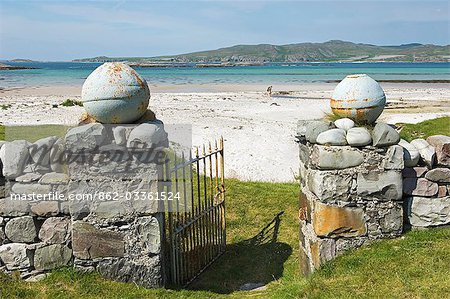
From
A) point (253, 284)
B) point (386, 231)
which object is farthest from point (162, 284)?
point (386, 231)

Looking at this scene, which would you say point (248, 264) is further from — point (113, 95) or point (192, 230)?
point (113, 95)

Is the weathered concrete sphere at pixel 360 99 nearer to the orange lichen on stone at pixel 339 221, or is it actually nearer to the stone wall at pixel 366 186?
the stone wall at pixel 366 186

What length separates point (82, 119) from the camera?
241 inches

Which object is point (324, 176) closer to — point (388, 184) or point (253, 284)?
point (388, 184)

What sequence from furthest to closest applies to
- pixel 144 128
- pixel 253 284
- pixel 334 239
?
pixel 253 284
pixel 334 239
pixel 144 128

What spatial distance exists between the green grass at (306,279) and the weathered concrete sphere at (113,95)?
2201mm

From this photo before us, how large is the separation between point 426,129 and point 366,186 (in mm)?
12267

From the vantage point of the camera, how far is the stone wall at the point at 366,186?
254 inches

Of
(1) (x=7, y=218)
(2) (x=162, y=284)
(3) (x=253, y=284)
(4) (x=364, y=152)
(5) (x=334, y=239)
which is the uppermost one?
(4) (x=364, y=152)

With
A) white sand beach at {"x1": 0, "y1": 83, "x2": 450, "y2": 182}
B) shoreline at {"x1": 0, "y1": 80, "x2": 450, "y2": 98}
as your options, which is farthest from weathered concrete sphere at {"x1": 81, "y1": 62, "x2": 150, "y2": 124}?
shoreline at {"x1": 0, "y1": 80, "x2": 450, "y2": 98}

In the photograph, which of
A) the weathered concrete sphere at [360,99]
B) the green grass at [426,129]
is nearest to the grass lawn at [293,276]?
the weathered concrete sphere at [360,99]

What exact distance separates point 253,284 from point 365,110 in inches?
134

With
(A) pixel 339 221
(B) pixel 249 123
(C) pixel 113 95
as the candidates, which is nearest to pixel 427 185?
(A) pixel 339 221

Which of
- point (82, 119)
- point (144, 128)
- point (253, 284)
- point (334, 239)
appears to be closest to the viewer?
point (144, 128)
